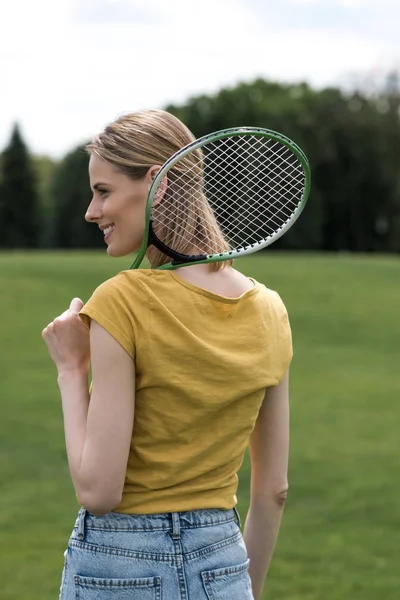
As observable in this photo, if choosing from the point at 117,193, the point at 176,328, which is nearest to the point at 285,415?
the point at 176,328

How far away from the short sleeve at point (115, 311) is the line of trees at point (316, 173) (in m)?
55.1

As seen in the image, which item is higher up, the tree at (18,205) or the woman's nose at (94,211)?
the woman's nose at (94,211)

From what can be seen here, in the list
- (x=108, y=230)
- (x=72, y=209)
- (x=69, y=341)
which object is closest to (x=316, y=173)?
(x=72, y=209)

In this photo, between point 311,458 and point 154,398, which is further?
point 311,458

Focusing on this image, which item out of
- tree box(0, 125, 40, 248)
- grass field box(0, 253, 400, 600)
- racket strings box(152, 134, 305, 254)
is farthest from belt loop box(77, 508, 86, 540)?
tree box(0, 125, 40, 248)

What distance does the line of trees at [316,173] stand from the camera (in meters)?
60.8

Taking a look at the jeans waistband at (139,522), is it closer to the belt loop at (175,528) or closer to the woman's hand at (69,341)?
the belt loop at (175,528)

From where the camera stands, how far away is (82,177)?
66125 millimetres

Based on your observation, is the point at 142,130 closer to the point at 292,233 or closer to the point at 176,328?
the point at 176,328

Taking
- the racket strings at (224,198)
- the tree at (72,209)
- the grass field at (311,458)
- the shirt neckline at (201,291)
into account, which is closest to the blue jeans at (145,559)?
the shirt neckline at (201,291)

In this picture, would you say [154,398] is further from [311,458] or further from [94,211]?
[311,458]

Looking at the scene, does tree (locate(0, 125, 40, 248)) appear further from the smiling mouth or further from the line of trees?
the smiling mouth

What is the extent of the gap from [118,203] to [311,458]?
6.97m

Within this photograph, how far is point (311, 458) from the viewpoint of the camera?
8.76 metres
